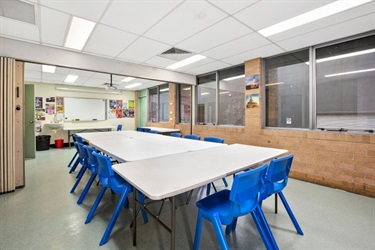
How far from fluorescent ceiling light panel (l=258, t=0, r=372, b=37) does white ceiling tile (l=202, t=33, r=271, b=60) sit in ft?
0.66

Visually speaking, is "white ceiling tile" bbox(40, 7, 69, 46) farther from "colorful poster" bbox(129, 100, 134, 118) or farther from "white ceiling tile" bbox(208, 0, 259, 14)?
"colorful poster" bbox(129, 100, 134, 118)

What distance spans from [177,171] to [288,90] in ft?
11.9

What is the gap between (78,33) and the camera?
3107mm

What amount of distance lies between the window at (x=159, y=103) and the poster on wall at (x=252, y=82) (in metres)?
4.07

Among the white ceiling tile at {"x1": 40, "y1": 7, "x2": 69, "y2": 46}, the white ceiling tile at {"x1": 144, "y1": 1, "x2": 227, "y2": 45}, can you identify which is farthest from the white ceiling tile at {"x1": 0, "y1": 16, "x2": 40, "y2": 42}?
the white ceiling tile at {"x1": 144, "y1": 1, "x2": 227, "y2": 45}

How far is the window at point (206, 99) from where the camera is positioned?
19.3ft

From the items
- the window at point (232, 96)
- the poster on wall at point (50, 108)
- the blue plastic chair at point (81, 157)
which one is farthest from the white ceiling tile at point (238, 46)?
the poster on wall at point (50, 108)

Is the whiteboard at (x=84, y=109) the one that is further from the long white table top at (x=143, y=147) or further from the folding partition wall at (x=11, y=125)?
the long white table top at (x=143, y=147)

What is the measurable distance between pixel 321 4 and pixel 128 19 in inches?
102

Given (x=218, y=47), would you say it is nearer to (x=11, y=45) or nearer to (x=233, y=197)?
(x=233, y=197)

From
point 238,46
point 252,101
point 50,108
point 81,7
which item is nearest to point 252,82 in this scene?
point 252,101

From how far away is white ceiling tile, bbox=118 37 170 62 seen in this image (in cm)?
348

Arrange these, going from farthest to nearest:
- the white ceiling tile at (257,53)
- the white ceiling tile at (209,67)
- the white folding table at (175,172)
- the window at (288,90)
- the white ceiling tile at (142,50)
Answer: the white ceiling tile at (209,67) < the window at (288,90) < the white ceiling tile at (257,53) < the white ceiling tile at (142,50) < the white folding table at (175,172)

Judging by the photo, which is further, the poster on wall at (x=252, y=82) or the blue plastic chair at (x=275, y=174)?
the poster on wall at (x=252, y=82)
